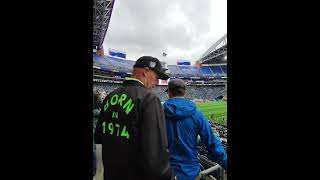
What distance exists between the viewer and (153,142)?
3.41 ft

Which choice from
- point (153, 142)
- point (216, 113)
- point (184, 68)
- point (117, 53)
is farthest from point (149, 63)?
point (184, 68)

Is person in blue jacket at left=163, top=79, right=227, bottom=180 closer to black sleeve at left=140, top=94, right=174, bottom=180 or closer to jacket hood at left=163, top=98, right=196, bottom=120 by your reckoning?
jacket hood at left=163, top=98, right=196, bottom=120

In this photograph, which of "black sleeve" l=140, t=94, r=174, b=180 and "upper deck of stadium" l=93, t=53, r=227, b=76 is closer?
"black sleeve" l=140, t=94, r=174, b=180

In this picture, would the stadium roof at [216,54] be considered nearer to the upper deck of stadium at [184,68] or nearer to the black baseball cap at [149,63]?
the upper deck of stadium at [184,68]

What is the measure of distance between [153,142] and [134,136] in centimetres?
13

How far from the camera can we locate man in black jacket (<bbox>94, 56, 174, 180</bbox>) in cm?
104

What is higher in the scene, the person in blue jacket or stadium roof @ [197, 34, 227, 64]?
stadium roof @ [197, 34, 227, 64]

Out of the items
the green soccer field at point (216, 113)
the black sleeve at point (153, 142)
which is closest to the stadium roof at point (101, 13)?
the green soccer field at point (216, 113)

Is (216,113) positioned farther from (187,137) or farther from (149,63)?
(149,63)

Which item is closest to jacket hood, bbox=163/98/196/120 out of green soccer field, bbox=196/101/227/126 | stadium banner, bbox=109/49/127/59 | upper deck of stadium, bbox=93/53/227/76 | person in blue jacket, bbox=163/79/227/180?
person in blue jacket, bbox=163/79/227/180

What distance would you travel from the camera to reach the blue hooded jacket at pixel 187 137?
143 centimetres

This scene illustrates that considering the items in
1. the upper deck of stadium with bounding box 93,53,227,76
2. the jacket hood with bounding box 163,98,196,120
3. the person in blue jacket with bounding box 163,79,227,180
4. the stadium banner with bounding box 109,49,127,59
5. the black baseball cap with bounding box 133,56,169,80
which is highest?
the stadium banner with bounding box 109,49,127,59
